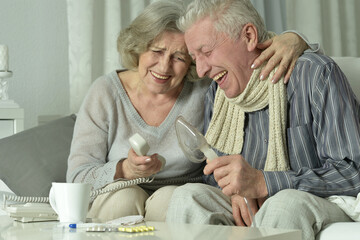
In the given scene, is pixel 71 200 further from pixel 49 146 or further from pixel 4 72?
pixel 4 72

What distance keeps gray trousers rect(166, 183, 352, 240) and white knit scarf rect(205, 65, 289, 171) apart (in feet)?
0.69

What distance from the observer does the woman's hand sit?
1649 millimetres

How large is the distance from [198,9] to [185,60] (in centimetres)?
22

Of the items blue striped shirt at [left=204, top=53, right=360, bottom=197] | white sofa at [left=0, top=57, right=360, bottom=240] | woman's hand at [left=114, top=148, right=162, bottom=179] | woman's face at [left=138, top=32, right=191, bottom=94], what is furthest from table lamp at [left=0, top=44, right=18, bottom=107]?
blue striped shirt at [left=204, top=53, right=360, bottom=197]

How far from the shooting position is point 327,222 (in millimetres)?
1377

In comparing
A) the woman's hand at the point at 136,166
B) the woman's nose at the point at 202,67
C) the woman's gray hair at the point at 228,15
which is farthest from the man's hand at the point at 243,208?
the woman's gray hair at the point at 228,15

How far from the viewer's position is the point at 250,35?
1.77m

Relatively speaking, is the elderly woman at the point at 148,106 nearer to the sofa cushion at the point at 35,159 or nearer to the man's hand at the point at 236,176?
the sofa cushion at the point at 35,159

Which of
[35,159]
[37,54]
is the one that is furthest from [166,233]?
[37,54]

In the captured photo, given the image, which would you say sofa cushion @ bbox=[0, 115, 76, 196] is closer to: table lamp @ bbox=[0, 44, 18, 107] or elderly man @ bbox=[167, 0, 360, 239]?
table lamp @ bbox=[0, 44, 18, 107]

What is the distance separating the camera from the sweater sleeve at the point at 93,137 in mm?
1854

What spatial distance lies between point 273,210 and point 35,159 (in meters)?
1.03

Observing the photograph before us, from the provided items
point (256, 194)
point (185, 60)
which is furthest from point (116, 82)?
point (256, 194)

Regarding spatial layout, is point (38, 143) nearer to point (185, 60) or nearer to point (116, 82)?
point (116, 82)
